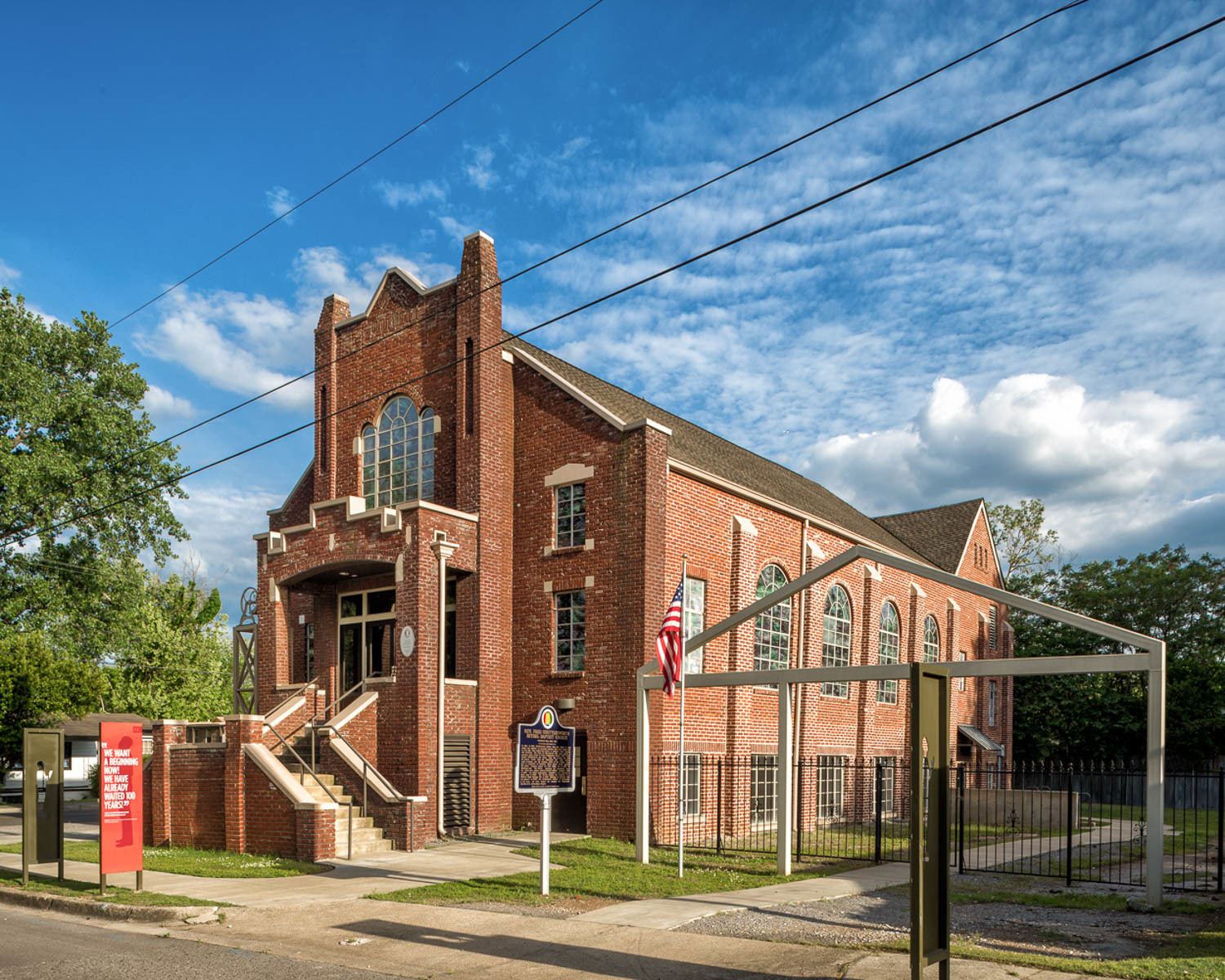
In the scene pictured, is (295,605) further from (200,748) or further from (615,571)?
(615,571)

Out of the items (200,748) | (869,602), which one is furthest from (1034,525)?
(200,748)

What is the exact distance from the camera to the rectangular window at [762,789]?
81.6ft

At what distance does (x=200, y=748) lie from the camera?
20656 mm

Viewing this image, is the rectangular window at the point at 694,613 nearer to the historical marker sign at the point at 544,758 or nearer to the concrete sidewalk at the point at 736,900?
the concrete sidewalk at the point at 736,900

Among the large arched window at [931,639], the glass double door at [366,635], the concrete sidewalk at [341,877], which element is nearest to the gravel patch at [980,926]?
the concrete sidewalk at [341,877]

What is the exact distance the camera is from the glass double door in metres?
24.2

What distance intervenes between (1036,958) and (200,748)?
51.3ft

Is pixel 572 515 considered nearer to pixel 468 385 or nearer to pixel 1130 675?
pixel 468 385

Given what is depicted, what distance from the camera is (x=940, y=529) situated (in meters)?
42.0

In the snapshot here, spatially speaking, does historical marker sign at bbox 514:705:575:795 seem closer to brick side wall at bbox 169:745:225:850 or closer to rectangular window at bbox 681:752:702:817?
rectangular window at bbox 681:752:702:817

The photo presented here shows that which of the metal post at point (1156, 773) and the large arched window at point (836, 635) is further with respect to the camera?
the large arched window at point (836, 635)

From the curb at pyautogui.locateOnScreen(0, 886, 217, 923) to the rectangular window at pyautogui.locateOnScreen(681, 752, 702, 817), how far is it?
11.4 metres

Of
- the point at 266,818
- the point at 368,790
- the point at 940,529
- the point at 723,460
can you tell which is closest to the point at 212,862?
the point at 266,818

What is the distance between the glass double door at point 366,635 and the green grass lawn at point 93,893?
345 inches
